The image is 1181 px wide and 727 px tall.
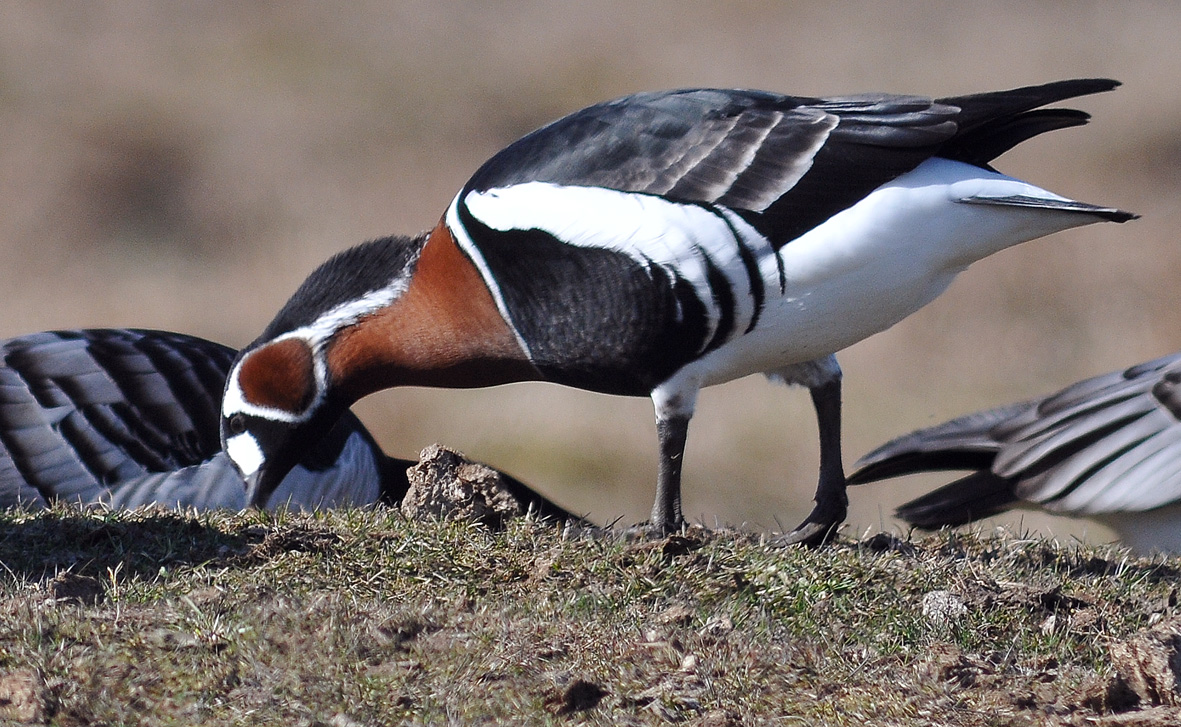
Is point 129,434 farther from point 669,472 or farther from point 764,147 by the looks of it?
point 764,147

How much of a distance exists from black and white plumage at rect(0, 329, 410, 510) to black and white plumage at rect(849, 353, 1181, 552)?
2500 mm

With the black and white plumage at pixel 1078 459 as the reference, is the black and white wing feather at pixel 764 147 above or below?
above

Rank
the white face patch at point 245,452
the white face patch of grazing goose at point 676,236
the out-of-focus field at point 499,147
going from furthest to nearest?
the out-of-focus field at point 499,147
the white face patch at point 245,452
the white face patch of grazing goose at point 676,236

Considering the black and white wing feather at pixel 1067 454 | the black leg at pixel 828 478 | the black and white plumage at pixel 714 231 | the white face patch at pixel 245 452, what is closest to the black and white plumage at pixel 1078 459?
the black and white wing feather at pixel 1067 454

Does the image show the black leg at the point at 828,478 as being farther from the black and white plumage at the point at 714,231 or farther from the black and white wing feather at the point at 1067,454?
the black and white wing feather at the point at 1067,454

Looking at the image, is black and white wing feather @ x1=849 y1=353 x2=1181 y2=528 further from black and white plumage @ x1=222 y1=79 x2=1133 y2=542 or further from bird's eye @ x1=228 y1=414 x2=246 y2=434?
bird's eye @ x1=228 y1=414 x2=246 y2=434

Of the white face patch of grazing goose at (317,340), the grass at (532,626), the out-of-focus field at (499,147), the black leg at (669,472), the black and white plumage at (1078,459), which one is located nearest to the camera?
the grass at (532,626)

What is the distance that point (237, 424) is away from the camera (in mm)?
5934

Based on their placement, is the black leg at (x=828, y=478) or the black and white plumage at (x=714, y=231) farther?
the black leg at (x=828, y=478)

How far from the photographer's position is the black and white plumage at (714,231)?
505cm

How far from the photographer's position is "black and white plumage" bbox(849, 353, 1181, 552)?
6.52 meters

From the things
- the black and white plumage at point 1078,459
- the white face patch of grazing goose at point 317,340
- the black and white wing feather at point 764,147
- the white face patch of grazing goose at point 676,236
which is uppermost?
the black and white wing feather at point 764,147

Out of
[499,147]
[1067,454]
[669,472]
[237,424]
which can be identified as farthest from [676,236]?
[499,147]

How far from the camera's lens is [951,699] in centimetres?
375
